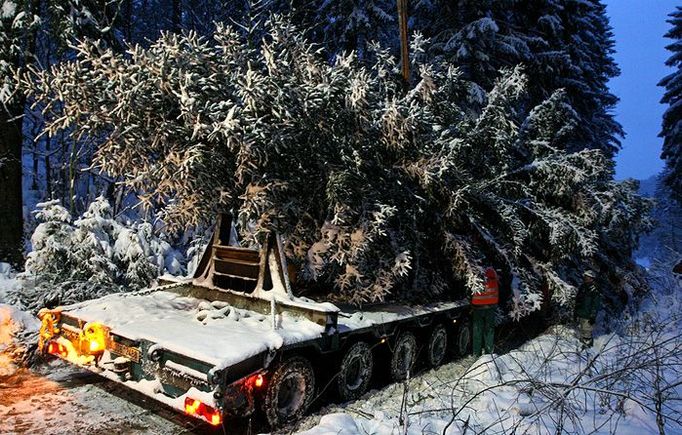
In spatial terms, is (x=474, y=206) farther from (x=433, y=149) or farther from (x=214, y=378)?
(x=214, y=378)

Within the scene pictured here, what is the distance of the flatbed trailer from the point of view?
440cm

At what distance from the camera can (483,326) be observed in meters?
8.47

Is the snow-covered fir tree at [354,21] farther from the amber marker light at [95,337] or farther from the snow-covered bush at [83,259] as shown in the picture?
the amber marker light at [95,337]

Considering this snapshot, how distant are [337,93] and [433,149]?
6.66 ft

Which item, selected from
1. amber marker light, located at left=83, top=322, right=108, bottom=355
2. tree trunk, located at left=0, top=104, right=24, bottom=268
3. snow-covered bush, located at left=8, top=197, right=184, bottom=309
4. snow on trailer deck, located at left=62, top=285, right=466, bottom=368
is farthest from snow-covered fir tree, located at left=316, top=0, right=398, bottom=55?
amber marker light, located at left=83, top=322, right=108, bottom=355

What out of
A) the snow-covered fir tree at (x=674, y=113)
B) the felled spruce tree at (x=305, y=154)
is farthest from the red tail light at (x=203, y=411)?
the snow-covered fir tree at (x=674, y=113)

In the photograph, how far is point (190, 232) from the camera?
11.3 metres

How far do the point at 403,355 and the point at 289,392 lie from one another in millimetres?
2401

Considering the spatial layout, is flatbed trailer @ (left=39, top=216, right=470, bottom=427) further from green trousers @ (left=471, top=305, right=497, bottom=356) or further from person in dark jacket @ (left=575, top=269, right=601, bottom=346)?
person in dark jacket @ (left=575, top=269, right=601, bottom=346)

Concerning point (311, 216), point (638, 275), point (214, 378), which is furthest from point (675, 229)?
point (214, 378)

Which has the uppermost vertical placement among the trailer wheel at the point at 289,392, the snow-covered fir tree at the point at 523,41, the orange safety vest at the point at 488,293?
the snow-covered fir tree at the point at 523,41

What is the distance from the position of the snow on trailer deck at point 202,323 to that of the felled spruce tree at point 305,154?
3.79 ft

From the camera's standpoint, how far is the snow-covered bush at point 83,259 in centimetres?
822

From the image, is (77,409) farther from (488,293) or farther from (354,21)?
(354,21)
